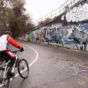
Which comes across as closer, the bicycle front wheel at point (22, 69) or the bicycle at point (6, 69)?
the bicycle at point (6, 69)

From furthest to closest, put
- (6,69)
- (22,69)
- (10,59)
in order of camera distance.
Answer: (22,69) < (10,59) < (6,69)

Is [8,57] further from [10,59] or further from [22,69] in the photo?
[22,69]

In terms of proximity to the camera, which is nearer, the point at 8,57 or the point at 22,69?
the point at 8,57

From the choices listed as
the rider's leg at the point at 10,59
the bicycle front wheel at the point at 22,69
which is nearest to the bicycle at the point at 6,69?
the bicycle front wheel at the point at 22,69

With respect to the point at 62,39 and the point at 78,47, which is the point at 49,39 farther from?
the point at 78,47

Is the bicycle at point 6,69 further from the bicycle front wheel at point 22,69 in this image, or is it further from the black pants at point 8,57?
the black pants at point 8,57

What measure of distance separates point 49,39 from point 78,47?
8516 millimetres

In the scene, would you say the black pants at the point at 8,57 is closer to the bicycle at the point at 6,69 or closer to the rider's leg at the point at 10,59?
the rider's leg at the point at 10,59

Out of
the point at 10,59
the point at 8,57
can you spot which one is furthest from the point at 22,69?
the point at 8,57

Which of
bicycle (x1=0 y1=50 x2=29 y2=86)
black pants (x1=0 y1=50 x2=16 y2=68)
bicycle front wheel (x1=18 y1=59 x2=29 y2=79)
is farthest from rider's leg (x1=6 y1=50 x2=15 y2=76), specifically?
bicycle front wheel (x1=18 y1=59 x2=29 y2=79)

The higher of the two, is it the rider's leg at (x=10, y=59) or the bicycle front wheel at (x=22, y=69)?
the rider's leg at (x=10, y=59)

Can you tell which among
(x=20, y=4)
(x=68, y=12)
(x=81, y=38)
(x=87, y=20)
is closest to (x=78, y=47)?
(x=81, y=38)

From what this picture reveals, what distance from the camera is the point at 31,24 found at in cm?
3978

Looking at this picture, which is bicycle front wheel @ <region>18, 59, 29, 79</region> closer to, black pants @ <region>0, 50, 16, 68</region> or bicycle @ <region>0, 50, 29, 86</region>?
bicycle @ <region>0, 50, 29, 86</region>
